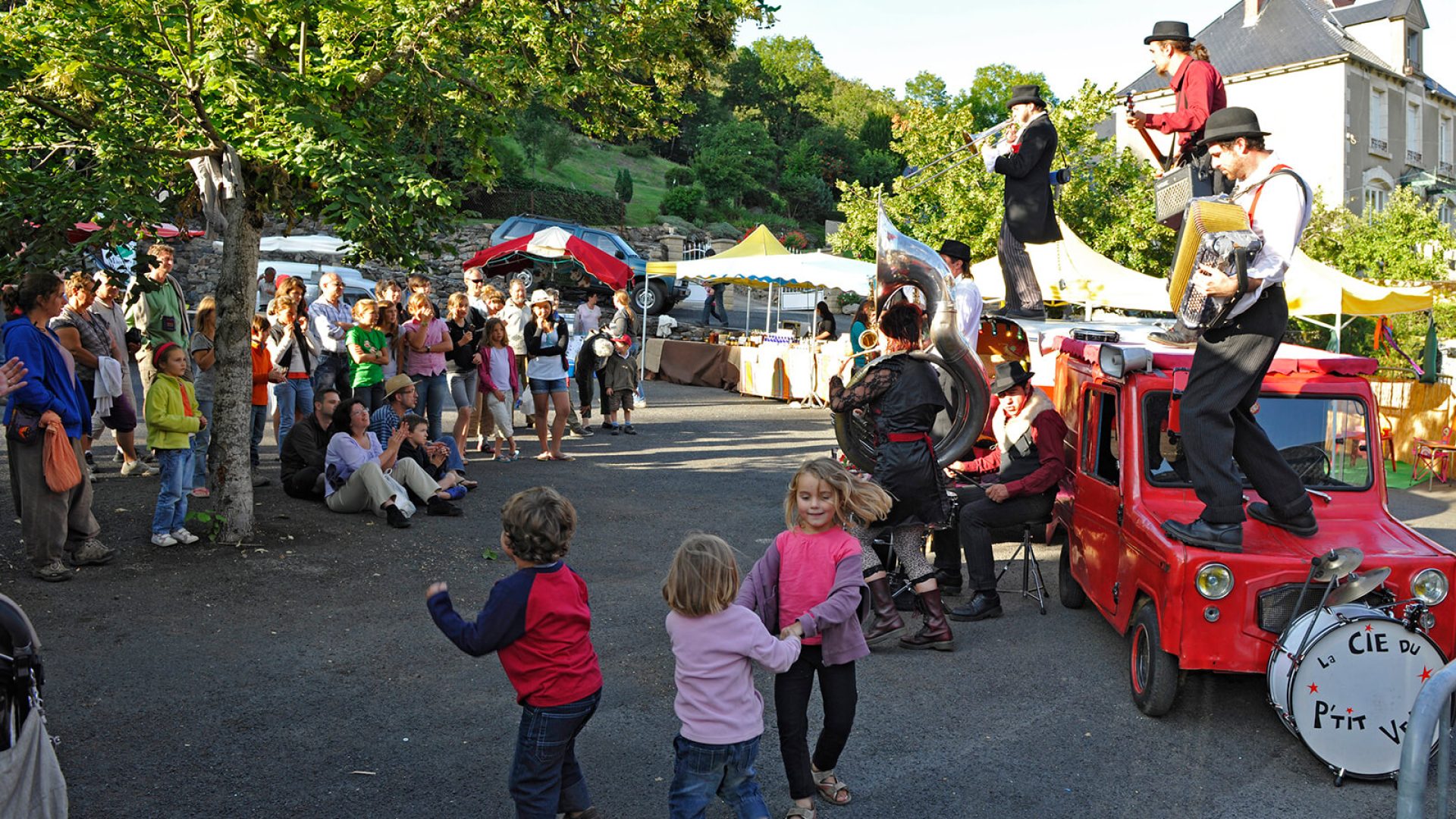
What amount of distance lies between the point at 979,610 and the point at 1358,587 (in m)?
2.68

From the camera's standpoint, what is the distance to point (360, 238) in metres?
7.46

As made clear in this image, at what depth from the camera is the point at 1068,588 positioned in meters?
7.76

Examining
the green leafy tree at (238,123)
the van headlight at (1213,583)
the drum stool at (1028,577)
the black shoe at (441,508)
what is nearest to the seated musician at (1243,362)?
the van headlight at (1213,583)

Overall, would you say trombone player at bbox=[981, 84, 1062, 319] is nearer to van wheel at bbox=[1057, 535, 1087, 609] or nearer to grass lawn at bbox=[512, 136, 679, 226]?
van wheel at bbox=[1057, 535, 1087, 609]

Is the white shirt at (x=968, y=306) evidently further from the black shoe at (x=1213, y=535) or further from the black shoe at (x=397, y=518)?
the black shoe at (x=397, y=518)

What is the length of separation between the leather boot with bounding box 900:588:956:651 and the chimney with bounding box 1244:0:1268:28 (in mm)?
41212

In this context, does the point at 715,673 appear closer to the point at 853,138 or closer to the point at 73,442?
the point at 73,442

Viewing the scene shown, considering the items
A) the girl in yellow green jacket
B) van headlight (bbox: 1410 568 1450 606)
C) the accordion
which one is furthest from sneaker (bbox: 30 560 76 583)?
van headlight (bbox: 1410 568 1450 606)

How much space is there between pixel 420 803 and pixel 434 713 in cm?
102

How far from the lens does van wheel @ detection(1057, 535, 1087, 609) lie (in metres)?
7.71

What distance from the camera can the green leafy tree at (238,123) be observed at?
716 centimetres

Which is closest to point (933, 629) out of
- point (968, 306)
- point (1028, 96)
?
point (968, 306)

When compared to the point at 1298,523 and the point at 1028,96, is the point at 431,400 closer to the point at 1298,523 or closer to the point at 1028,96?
the point at 1028,96

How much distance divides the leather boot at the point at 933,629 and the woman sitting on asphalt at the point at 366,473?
452 cm
